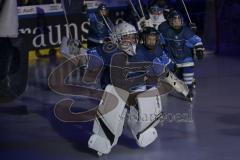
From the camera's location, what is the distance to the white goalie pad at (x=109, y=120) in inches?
205

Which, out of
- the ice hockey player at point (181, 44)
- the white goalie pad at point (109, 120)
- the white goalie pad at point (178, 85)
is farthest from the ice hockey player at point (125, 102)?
the ice hockey player at point (181, 44)

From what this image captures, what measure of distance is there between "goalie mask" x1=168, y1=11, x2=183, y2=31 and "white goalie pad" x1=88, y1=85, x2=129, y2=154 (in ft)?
8.88

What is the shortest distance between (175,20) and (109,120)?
2946 millimetres

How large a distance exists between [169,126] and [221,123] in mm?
510

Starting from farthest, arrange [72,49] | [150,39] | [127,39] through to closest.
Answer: [72,49] < [150,39] < [127,39]

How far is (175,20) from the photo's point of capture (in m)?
7.87

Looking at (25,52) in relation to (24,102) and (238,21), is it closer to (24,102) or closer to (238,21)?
(24,102)

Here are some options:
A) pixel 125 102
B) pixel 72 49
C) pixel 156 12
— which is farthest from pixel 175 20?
pixel 125 102

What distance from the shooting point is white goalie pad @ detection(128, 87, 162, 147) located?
5258 millimetres

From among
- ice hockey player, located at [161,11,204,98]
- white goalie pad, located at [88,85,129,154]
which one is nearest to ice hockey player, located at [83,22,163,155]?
white goalie pad, located at [88,85,129,154]

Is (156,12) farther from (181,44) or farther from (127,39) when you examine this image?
(127,39)

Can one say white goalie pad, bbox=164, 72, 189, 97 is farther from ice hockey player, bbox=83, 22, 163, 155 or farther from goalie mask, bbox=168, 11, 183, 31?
ice hockey player, bbox=83, 22, 163, 155

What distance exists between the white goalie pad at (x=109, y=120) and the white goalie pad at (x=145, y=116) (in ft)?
0.38

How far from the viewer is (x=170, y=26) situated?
8.00 meters
